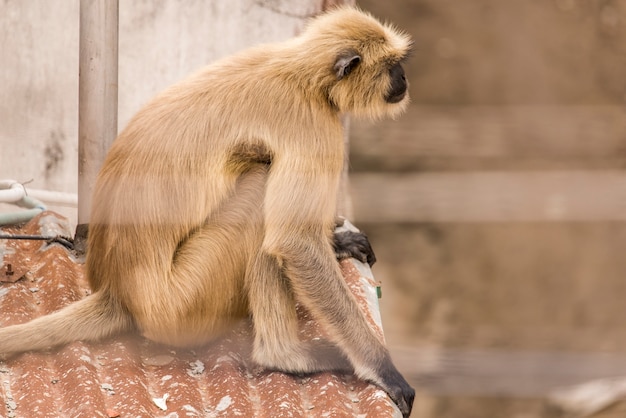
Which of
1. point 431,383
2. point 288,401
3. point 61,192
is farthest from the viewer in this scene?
point 61,192

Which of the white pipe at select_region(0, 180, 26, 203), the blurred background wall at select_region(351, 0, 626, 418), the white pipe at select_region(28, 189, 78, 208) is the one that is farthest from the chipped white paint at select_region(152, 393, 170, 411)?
the blurred background wall at select_region(351, 0, 626, 418)

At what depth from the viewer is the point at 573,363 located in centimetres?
161

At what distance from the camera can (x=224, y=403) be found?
2.78 m

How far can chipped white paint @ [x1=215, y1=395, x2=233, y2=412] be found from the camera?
2.75m

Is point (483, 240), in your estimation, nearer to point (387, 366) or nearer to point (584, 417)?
point (584, 417)

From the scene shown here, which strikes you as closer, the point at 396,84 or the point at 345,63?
the point at 345,63

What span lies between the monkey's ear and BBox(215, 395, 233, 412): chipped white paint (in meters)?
1.23

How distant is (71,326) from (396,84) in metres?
1.50

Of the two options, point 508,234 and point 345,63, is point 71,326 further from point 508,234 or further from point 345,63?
point 508,234

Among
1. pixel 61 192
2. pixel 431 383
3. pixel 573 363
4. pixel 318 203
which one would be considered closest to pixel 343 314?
pixel 318 203

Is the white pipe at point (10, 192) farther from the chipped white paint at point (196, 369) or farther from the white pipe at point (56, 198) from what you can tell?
the chipped white paint at point (196, 369)

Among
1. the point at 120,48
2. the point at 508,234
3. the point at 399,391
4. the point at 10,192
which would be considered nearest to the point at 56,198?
the point at 10,192

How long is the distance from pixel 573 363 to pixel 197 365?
1.68 meters

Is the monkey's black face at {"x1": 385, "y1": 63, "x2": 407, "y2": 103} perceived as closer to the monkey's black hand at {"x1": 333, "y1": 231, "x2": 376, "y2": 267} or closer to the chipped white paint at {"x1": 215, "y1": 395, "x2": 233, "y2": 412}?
the monkey's black hand at {"x1": 333, "y1": 231, "x2": 376, "y2": 267}
